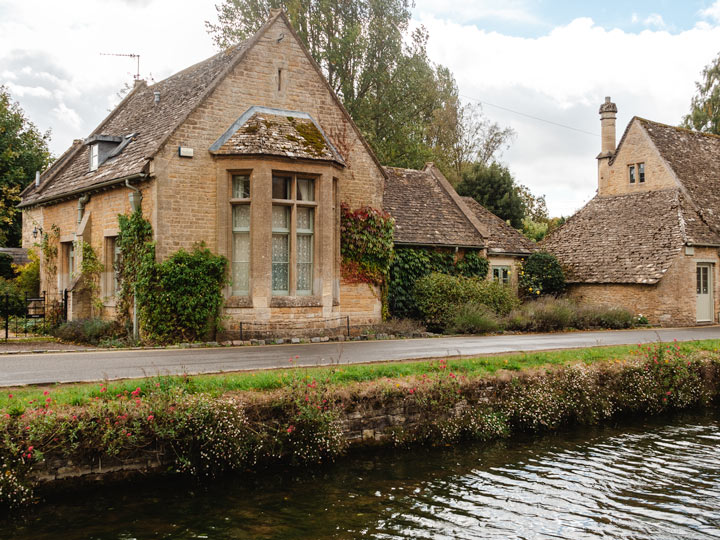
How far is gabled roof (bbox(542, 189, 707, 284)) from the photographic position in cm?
2561

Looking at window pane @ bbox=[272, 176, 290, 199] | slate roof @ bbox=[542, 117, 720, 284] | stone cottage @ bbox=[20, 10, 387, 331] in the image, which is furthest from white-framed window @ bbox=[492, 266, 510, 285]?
window pane @ bbox=[272, 176, 290, 199]

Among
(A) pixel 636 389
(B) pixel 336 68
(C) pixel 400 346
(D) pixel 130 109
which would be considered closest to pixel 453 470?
(A) pixel 636 389

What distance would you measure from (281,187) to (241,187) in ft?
3.61

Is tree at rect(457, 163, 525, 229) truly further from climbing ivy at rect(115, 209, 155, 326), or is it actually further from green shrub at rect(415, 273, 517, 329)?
climbing ivy at rect(115, 209, 155, 326)

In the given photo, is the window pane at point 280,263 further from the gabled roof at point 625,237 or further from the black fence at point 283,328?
the gabled roof at point 625,237

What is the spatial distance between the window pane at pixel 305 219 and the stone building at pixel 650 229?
1385cm

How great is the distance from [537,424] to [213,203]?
34.1 feet

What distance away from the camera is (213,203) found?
695 inches

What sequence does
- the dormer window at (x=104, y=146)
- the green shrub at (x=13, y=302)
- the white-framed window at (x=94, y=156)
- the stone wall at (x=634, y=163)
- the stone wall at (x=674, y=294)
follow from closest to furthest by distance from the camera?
the dormer window at (x=104, y=146), the white-framed window at (x=94, y=156), the green shrub at (x=13, y=302), the stone wall at (x=674, y=294), the stone wall at (x=634, y=163)

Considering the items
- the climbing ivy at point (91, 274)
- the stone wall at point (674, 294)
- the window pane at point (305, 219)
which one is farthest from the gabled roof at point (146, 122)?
the stone wall at point (674, 294)

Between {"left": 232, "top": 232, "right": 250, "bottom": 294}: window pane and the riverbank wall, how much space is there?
757 centimetres

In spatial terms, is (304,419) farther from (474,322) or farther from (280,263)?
(474,322)

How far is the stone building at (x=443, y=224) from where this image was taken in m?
24.5

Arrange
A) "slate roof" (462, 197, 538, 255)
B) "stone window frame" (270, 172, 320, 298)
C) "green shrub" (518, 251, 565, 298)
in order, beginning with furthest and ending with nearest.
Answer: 1. "green shrub" (518, 251, 565, 298)
2. "slate roof" (462, 197, 538, 255)
3. "stone window frame" (270, 172, 320, 298)
